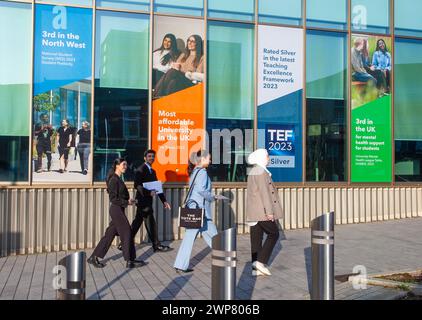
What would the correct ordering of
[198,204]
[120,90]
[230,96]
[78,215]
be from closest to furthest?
[198,204] < [78,215] < [120,90] < [230,96]

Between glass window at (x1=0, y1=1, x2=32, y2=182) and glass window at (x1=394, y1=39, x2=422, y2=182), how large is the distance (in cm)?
817

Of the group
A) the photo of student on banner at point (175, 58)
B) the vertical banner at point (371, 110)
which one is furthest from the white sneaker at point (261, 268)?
the vertical banner at point (371, 110)

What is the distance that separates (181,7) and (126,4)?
3.74 feet

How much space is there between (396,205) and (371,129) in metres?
1.87

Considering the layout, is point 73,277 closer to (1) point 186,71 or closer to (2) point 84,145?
(2) point 84,145

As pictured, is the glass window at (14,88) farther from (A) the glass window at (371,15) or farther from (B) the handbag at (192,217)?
(A) the glass window at (371,15)

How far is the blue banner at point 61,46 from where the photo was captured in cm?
956

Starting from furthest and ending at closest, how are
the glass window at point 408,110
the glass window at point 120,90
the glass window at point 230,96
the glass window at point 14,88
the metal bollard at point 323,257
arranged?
1. the glass window at point 408,110
2. the glass window at point 230,96
3. the glass window at point 120,90
4. the glass window at point 14,88
5. the metal bollard at point 323,257

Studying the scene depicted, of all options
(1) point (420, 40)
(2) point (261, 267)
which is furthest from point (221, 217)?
(1) point (420, 40)

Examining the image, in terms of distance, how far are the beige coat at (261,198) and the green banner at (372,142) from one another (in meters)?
5.04

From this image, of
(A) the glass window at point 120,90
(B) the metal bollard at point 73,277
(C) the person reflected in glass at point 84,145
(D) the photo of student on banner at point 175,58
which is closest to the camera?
(B) the metal bollard at point 73,277

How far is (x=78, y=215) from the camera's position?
9.52m

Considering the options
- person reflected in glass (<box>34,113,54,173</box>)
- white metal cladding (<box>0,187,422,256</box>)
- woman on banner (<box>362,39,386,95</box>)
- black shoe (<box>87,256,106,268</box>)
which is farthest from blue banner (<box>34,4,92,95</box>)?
woman on banner (<box>362,39,386,95</box>)

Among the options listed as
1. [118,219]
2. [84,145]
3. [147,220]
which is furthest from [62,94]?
[118,219]
